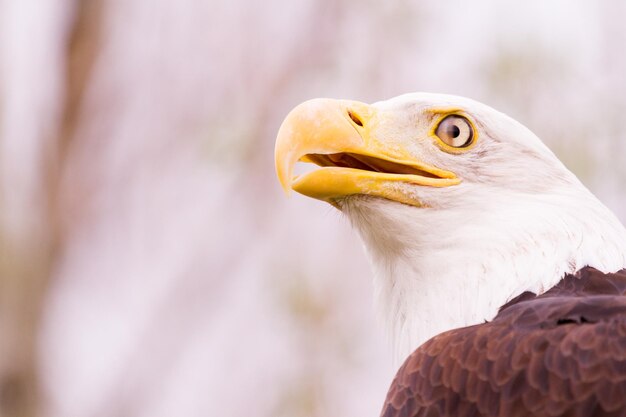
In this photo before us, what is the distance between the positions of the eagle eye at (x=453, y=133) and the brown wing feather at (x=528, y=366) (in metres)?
0.87

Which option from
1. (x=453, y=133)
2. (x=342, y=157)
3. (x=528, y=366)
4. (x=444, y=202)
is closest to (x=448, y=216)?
(x=444, y=202)

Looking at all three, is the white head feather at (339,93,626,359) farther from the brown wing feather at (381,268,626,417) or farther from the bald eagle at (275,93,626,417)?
the brown wing feather at (381,268,626,417)

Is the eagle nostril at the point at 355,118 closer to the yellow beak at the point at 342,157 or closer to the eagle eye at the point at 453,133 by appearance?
the yellow beak at the point at 342,157

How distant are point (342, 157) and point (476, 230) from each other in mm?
558

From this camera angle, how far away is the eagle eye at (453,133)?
4570mm

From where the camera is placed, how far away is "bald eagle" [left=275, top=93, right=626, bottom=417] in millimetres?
4152

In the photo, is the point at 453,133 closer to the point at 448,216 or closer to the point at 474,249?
the point at 448,216

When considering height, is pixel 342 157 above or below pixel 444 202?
above

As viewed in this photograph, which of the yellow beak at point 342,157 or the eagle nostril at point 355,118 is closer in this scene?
the yellow beak at point 342,157

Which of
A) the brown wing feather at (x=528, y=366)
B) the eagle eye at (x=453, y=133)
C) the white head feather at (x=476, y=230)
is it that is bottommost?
the brown wing feather at (x=528, y=366)

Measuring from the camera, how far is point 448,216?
14.7 feet

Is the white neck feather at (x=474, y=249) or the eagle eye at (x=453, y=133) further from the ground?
the eagle eye at (x=453, y=133)

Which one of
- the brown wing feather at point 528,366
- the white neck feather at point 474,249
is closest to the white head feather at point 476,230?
the white neck feather at point 474,249

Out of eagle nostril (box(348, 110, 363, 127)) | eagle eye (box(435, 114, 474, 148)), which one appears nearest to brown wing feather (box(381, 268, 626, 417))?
eagle eye (box(435, 114, 474, 148))
